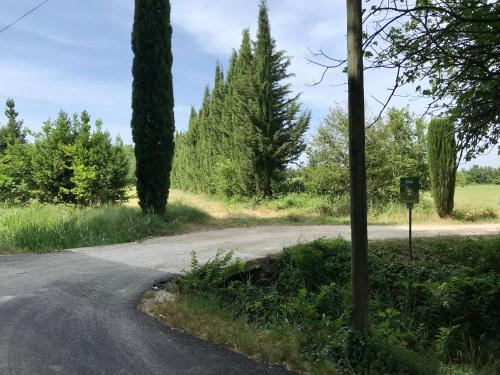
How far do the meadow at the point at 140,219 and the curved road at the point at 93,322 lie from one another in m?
1.44

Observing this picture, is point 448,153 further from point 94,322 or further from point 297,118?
point 94,322

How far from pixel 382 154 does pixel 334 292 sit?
14.4 m

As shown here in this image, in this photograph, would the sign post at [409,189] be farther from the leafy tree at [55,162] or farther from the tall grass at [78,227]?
the leafy tree at [55,162]

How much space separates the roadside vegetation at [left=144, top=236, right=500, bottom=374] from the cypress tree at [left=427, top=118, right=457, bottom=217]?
7.99 m

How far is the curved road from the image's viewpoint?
3.93 meters

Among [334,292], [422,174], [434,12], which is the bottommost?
[334,292]

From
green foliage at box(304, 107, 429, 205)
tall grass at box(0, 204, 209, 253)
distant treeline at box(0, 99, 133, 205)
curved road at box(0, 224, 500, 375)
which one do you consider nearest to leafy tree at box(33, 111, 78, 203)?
distant treeline at box(0, 99, 133, 205)

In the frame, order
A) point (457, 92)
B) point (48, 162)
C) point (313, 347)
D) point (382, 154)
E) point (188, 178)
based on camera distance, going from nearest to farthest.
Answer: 1. point (313, 347)
2. point (457, 92)
3. point (48, 162)
4. point (382, 154)
5. point (188, 178)

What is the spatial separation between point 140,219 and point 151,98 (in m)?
3.97

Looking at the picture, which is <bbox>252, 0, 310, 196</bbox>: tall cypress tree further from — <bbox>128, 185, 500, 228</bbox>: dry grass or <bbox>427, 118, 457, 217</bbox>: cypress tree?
<bbox>427, 118, 457, 217</bbox>: cypress tree

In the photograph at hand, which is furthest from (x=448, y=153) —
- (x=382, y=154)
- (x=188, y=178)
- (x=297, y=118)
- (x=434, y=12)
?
(x=188, y=178)

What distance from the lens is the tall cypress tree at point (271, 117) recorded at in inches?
909

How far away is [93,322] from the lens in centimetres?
507

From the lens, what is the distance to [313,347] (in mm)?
4457
